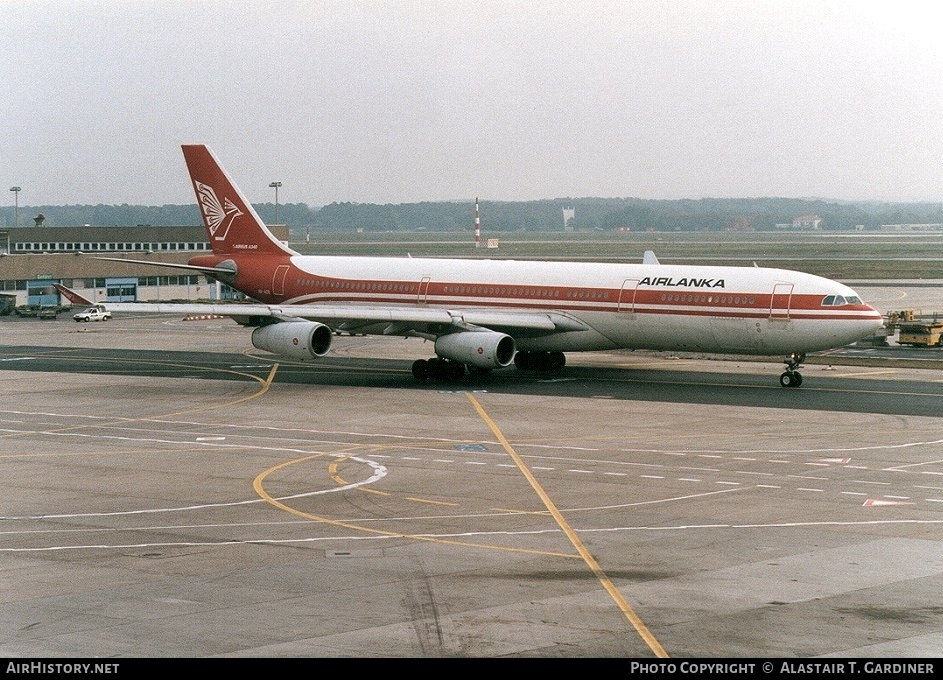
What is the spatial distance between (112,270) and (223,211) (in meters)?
50.3

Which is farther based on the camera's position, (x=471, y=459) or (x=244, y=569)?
(x=471, y=459)

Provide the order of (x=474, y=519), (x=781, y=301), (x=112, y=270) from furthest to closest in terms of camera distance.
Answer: (x=112, y=270)
(x=781, y=301)
(x=474, y=519)

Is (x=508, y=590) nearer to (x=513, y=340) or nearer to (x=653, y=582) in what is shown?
(x=653, y=582)

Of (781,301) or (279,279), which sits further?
(279,279)

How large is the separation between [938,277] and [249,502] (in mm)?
128852

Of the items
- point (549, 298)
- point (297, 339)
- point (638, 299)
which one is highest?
point (638, 299)

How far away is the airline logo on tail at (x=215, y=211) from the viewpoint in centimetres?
6938

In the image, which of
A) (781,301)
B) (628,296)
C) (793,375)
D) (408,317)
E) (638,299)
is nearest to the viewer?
(781,301)

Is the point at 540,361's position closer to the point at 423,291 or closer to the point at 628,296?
the point at 423,291

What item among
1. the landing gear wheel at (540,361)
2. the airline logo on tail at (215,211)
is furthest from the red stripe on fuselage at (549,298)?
the landing gear wheel at (540,361)

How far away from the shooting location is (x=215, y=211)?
6981 centimetres

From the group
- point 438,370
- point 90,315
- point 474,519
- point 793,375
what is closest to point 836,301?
point 793,375

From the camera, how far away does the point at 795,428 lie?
43.9 m
